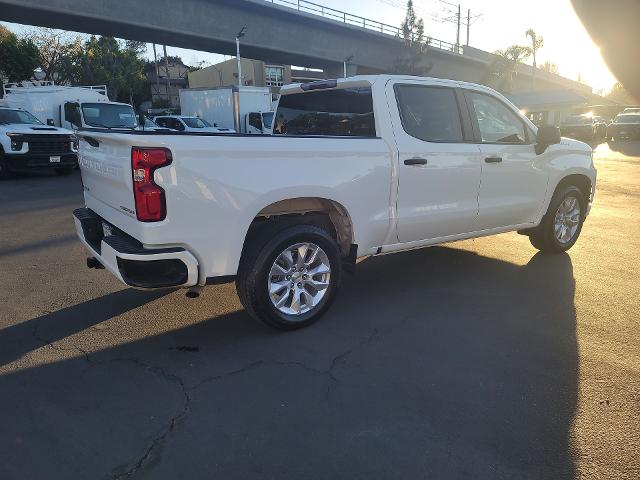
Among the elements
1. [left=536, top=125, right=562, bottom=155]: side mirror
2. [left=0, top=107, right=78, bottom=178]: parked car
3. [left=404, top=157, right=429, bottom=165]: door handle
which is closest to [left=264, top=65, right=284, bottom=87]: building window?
[left=0, top=107, right=78, bottom=178]: parked car

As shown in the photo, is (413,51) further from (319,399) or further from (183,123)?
(319,399)

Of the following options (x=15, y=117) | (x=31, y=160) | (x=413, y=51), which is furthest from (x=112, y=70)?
(x=31, y=160)

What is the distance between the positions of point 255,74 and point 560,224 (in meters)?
57.6

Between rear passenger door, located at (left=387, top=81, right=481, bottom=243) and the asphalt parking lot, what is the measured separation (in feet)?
2.22

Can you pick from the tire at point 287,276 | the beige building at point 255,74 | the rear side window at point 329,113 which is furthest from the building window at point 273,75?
the tire at point 287,276

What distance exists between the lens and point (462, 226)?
15.5ft

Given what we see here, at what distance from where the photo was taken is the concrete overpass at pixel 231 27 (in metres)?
25.4

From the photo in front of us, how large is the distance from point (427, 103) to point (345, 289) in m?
1.89

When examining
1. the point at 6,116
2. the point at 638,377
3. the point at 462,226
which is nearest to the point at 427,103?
the point at 462,226

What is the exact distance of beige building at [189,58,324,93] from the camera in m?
58.4

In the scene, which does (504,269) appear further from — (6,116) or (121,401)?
(6,116)

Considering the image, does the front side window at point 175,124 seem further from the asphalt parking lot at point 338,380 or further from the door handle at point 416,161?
the door handle at point 416,161

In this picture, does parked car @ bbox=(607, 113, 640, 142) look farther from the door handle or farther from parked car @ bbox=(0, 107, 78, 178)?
the door handle

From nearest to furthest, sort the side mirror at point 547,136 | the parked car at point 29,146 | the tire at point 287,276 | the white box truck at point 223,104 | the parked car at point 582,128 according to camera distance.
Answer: the tire at point 287,276
the side mirror at point 547,136
the parked car at point 29,146
the white box truck at point 223,104
the parked car at point 582,128
